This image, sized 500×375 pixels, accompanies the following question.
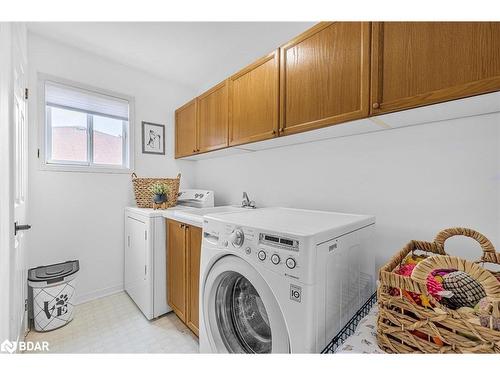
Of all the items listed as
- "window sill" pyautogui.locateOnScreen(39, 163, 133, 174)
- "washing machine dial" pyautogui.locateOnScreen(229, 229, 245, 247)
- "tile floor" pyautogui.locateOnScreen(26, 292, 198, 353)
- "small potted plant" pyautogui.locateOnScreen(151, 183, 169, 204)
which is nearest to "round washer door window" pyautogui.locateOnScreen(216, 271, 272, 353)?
"washing machine dial" pyautogui.locateOnScreen(229, 229, 245, 247)

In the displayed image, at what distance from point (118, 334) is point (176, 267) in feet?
2.14

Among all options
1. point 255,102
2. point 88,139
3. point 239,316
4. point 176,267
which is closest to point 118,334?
point 176,267

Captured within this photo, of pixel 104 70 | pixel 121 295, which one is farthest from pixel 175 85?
pixel 121 295

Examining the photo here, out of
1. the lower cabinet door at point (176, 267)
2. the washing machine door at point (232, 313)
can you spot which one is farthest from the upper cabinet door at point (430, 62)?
the lower cabinet door at point (176, 267)

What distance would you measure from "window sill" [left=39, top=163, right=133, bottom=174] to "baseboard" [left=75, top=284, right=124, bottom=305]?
3.99ft

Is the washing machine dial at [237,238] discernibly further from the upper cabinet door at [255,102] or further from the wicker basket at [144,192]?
the wicker basket at [144,192]

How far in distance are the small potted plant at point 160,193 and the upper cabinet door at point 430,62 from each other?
1926 millimetres

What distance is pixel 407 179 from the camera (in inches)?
49.3

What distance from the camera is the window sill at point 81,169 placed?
6.65 feet

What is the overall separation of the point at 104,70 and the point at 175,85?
768mm

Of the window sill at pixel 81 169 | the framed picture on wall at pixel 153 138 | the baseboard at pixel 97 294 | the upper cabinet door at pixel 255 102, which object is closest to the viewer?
the upper cabinet door at pixel 255 102

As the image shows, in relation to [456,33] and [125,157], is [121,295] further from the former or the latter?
[456,33]
